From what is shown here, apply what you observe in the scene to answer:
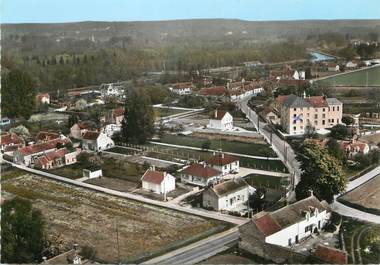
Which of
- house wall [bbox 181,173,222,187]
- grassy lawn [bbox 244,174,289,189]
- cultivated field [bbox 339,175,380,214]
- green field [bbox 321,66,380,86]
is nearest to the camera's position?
cultivated field [bbox 339,175,380,214]

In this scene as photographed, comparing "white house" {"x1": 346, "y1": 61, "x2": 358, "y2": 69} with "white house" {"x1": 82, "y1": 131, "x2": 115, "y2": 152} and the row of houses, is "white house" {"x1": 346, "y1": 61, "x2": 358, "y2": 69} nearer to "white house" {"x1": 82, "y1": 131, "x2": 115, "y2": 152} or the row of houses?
the row of houses

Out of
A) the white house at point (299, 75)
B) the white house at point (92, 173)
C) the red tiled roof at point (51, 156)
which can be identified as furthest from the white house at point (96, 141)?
the white house at point (299, 75)

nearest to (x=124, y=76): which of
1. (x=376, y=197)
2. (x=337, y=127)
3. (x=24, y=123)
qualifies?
(x=24, y=123)

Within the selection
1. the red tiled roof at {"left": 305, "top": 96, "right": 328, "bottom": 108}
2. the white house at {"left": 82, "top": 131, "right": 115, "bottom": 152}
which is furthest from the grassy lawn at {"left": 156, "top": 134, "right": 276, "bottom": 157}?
the red tiled roof at {"left": 305, "top": 96, "right": 328, "bottom": 108}

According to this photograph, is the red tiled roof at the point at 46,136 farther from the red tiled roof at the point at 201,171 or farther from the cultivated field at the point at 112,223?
the red tiled roof at the point at 201,171

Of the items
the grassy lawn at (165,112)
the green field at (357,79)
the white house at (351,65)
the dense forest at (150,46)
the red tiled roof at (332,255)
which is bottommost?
the red tiled roof at (332,255)

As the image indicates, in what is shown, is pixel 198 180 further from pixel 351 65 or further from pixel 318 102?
pixel 351 65
